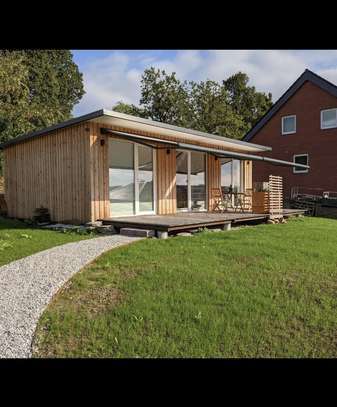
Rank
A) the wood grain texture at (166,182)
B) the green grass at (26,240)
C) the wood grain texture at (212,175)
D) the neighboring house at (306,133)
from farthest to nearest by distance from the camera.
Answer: the neighboring house at (306,133)
the wood grain texture at (212,175)
the wood grain texture at (166,182)
the green grass at (26,240)

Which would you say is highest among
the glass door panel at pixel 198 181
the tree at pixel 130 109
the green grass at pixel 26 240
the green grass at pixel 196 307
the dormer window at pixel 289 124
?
the tree at pixel 130 109

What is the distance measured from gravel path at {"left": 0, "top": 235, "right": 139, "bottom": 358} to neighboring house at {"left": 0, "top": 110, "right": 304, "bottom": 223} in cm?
273

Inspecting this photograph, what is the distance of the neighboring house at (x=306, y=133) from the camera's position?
18.8m

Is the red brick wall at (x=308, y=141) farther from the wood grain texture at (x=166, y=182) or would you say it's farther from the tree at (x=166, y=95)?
the tree at (x=166, y=95)

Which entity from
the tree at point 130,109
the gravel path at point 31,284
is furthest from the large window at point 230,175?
the tree at point 130,109

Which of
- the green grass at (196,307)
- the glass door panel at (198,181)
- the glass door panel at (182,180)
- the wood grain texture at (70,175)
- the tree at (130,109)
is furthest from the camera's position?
the tree at (130,109)

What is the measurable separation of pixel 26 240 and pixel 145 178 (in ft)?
13.6

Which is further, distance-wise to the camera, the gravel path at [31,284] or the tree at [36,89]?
the tree at [36,89]

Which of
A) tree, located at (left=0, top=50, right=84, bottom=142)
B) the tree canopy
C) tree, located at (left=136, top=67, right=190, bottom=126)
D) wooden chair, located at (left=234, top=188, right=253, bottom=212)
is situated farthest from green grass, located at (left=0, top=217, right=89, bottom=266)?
tree, located at (left=136, top=67, right=190, bottom=126)

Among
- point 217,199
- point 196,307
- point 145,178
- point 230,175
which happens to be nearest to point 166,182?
point 145,178
